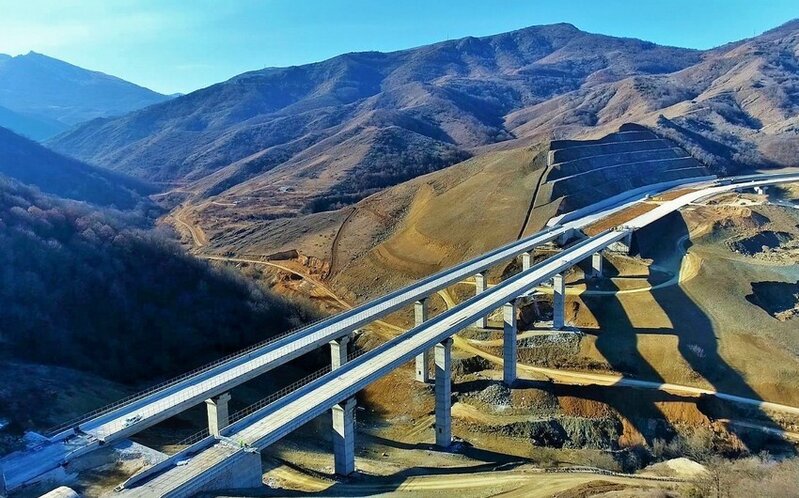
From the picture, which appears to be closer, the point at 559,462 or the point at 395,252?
the point at 559,462

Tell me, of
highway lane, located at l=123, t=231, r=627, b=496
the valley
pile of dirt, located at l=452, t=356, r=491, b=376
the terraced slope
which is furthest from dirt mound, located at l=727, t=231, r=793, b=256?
pile of dirt, located at l=452, t=356, r=491, b=376

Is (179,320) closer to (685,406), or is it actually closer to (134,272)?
(134,272)

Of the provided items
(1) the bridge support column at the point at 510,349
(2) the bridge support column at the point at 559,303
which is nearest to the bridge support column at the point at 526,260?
(2) the bridge support column at the point at 559,303

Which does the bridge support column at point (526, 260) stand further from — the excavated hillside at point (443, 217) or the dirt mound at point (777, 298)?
the dirt mound at point (777, 298)

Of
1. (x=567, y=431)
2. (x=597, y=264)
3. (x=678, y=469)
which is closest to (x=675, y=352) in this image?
(x=567, y=431)

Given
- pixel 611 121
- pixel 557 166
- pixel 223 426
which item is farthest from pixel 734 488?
pixel 611 121

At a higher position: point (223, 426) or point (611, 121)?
point (611, 121)
